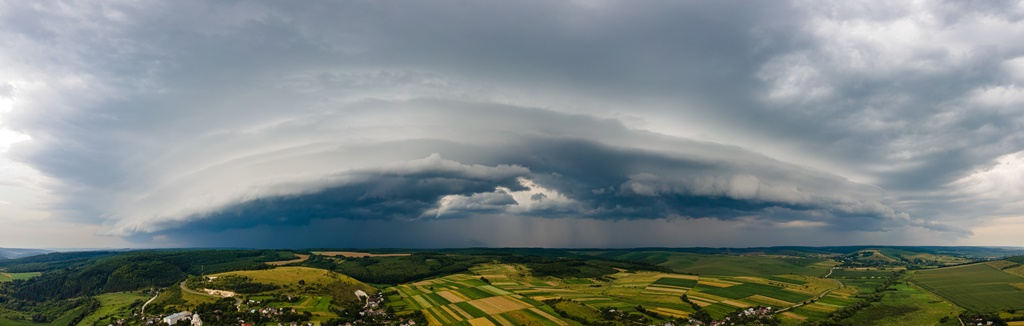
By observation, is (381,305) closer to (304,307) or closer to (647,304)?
(304,307)

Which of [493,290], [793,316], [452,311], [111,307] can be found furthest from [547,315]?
[111,307]

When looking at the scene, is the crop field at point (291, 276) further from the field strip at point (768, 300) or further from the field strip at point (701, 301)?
the field strip at point (768, 300)

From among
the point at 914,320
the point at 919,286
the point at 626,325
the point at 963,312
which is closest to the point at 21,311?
the point at 626,325

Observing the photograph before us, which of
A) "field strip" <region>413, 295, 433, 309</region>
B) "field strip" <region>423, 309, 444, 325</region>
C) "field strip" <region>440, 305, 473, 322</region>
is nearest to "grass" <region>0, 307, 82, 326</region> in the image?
"field strip" <region>413, 295, 433, 309</region>

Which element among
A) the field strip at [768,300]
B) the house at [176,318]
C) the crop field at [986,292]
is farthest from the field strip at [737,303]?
the house at [176,318]

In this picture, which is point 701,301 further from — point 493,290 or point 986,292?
point 986,292
